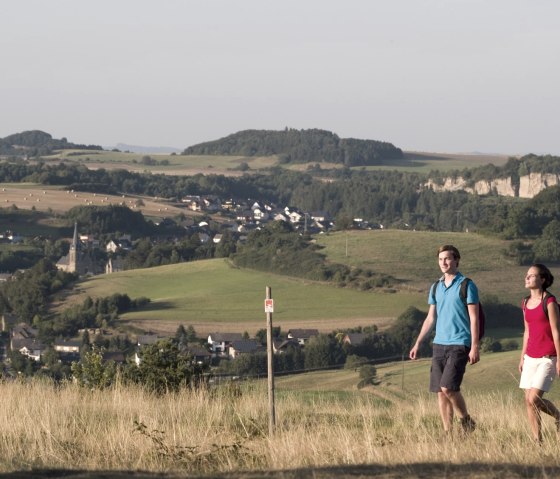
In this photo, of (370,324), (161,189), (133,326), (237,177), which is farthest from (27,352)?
(237,177)

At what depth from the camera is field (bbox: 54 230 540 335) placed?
184 feet

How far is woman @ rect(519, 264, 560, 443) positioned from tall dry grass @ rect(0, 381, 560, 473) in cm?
24

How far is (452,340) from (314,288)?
2140 inches

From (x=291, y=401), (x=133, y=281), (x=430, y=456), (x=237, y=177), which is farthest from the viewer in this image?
(x=237, y=177)

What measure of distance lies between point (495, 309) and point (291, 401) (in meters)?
41.0

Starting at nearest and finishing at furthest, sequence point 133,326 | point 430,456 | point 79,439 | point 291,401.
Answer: point 430,456, point 79,439, point 291,401, point 133,326

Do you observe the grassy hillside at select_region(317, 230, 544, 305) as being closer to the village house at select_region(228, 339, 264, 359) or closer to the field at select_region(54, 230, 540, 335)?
the field at select_region(54, 230, 540, 335)

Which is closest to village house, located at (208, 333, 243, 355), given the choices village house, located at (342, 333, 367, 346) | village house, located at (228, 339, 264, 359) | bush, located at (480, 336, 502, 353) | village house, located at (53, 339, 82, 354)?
village house, located at (228, 339, 264, 359)

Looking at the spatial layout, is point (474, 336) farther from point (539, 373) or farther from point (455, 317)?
point (539, 373)

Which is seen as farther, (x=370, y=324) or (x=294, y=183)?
(x=294, y=183)

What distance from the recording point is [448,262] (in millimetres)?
9219

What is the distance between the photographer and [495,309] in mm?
51906

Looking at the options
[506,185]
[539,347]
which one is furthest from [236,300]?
[506,185]

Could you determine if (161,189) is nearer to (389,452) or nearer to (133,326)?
(133,326)
